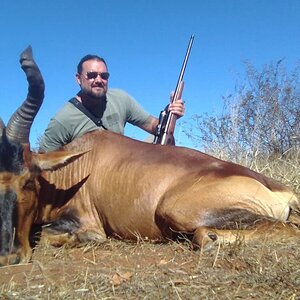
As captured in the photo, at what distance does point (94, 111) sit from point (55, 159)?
6.49ft

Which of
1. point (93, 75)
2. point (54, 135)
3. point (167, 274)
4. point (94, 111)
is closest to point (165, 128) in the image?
point (94, 111)

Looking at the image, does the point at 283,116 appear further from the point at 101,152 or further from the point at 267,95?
the point at 101,152

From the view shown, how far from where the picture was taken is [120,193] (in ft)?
14.5

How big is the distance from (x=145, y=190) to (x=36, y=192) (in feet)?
2.88

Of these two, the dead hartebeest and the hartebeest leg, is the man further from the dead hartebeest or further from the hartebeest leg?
the hartebeest leg

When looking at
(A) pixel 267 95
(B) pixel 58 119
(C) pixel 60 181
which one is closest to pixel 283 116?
(A) pixel 267 95

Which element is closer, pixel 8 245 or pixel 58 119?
pixel 8 245

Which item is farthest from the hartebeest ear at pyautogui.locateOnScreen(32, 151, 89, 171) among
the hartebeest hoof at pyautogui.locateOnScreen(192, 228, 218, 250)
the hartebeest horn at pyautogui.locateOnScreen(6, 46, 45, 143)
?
the hartebeest hoof at pyautogui.locateOnScreen(192, 228, 218, 250)

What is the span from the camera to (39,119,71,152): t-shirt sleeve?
5730mm

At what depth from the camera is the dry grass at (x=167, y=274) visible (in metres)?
2.53

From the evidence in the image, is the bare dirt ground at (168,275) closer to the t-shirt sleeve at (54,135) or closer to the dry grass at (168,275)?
the dry grass at (168,275)

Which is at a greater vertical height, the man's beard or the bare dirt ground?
the man's beard

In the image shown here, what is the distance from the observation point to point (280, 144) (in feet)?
34.7

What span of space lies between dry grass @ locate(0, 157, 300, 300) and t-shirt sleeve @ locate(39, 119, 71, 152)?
7.08 feet
